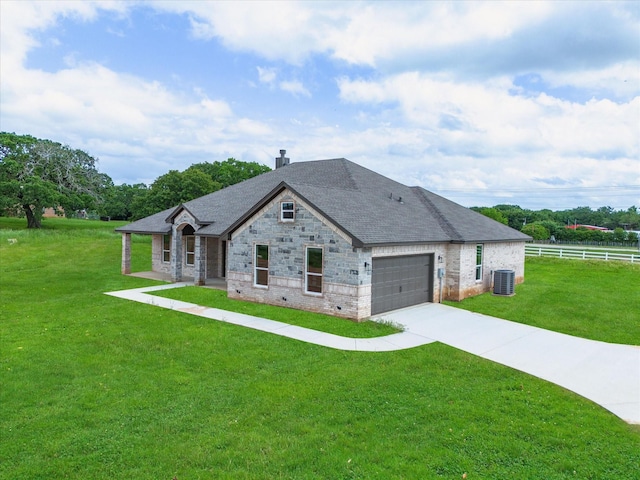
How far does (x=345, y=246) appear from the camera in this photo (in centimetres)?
1356

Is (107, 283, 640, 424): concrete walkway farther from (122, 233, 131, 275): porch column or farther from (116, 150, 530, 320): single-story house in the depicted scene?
(122, 233, 131, 275): porch column

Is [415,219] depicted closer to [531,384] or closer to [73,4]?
[531,384]

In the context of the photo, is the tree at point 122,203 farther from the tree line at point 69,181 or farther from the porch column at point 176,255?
the porch column at point 176,255

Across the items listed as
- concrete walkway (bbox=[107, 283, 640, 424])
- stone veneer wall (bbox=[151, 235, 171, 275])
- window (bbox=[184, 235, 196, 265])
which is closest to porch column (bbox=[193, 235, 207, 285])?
window (bbox=[184, 235, 196, 265])

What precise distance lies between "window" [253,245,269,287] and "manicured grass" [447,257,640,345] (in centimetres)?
785

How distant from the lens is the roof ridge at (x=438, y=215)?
703 inches

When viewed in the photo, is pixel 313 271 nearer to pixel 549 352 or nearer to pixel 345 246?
pixel 345 246

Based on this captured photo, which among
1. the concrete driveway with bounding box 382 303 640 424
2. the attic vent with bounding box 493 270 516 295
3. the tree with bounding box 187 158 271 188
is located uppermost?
the tree with bounding box 187 158 271 188

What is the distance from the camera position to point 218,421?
656 cm

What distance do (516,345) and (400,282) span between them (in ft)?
16.8

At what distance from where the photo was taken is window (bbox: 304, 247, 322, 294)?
1444 centimetres

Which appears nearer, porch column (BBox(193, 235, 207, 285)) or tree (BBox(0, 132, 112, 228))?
porch column (BBox(193, 235, 207, 285))

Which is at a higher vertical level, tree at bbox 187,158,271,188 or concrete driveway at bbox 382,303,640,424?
tree at bbox 187,158,271,188

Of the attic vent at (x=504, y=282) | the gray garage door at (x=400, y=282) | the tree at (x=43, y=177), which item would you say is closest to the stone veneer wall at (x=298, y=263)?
the gray garage door at (x=400, y=282)
